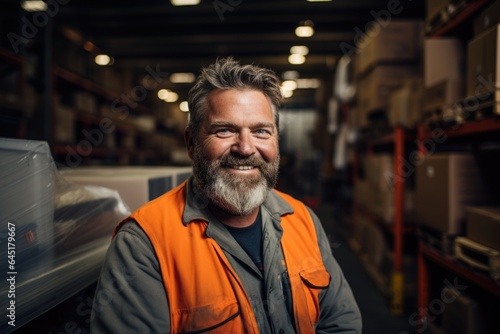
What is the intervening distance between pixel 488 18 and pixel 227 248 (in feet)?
7.80

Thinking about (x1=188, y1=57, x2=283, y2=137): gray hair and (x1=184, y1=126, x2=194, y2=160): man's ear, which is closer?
(x1=188, y1=57, x2=283, y2=137): gray hair

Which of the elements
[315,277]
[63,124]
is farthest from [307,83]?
[315,277]

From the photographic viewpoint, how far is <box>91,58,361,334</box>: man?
1.55m

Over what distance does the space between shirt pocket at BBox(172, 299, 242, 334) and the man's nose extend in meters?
0.68

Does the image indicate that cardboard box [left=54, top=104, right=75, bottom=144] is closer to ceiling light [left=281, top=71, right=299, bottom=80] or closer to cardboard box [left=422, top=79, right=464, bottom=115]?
cardboard box [left=422, top=79, right=464, bottom=115]

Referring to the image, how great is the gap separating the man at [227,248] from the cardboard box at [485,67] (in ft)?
4.66

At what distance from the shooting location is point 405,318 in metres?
4.04

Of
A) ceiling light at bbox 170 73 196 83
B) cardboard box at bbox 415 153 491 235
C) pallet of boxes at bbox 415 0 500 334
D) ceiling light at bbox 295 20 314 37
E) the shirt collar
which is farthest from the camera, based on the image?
ceiling light at bbox 170 73 196 83

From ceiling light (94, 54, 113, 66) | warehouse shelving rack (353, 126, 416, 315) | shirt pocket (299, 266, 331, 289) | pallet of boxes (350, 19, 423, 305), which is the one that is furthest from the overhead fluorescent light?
shirt pocket (299, 266, 331, 289)

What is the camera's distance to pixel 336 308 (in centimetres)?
192

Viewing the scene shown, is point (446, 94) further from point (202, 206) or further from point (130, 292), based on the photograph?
point (130, 292)

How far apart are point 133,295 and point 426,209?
277cm

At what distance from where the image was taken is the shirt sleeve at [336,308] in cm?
188

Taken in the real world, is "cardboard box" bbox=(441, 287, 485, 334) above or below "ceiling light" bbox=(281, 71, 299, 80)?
below
